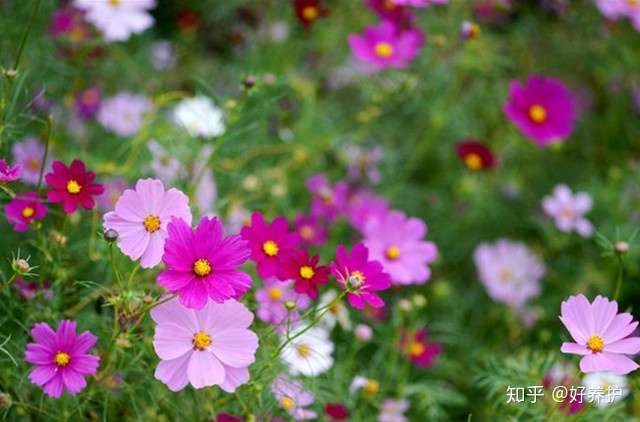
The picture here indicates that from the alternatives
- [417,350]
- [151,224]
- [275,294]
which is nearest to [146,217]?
[151,224]

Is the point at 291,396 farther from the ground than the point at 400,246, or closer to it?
closer to it

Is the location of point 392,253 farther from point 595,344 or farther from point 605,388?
point 595,344

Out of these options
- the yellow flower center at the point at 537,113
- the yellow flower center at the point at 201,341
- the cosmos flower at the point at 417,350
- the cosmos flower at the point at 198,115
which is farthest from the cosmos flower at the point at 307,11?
the yellow flower center at the point at 201,341

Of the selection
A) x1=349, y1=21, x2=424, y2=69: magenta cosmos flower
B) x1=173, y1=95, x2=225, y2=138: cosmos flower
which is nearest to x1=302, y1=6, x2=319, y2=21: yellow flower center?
x1=349, y1=21, x2=424, y2=69: magenta cosmos flower

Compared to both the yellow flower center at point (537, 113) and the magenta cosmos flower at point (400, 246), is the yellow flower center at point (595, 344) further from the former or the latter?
the yellow flower center at point (537, 113)

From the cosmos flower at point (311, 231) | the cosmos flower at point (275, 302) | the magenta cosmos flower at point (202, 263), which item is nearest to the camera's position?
the magenta cosmos flower at point (202, 263)

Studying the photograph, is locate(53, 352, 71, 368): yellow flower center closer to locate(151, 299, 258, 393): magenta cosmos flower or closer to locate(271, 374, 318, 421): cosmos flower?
locate(151, 299, 258, 393): magenta cosmos flower
